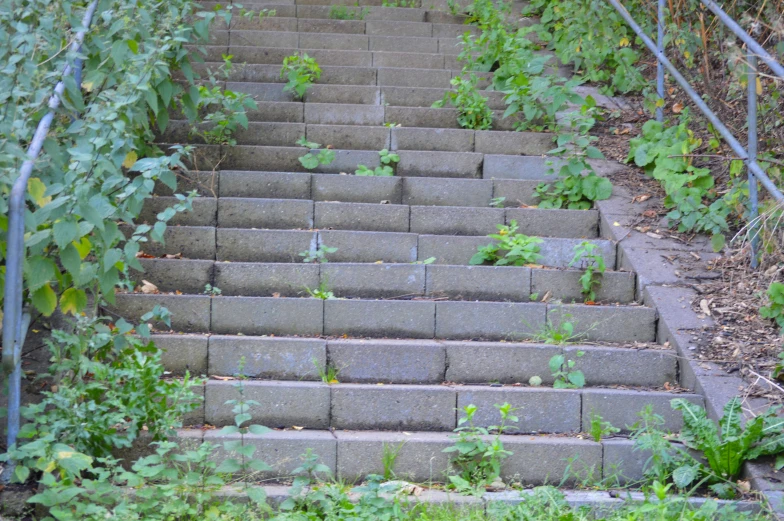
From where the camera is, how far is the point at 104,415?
2.95m

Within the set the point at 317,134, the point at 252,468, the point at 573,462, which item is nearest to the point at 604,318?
the point at 573,462

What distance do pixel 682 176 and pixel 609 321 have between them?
1192 mm

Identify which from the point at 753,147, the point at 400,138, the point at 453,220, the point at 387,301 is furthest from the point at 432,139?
the point at 753,147

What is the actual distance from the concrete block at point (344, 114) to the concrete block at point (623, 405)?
2692mm

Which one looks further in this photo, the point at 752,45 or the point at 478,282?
the point at 478,282

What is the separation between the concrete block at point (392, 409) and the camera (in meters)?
3.47

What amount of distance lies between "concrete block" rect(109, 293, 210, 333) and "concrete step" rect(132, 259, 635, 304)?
8.7 inches

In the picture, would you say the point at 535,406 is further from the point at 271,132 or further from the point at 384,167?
the point at 271,132

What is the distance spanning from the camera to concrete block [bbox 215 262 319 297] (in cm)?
406

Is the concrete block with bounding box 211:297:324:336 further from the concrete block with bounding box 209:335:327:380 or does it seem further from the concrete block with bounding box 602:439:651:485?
the concrete block with bounding box 602:439:651:485

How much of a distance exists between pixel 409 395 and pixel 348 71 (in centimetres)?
321

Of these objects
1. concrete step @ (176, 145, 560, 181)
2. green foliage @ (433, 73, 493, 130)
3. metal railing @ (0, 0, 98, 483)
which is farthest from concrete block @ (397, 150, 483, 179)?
metal railing @ (0, 0, 98, 483)

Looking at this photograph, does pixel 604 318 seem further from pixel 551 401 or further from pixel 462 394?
pixel 462 394

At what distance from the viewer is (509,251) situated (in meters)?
4.29
